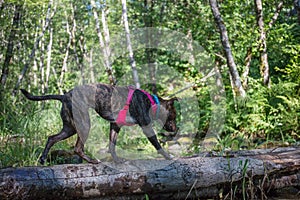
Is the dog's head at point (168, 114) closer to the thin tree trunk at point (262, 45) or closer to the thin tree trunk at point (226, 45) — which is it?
the thin tree trunk at point (226, 45)

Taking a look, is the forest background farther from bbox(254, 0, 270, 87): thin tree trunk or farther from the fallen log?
the fallen log

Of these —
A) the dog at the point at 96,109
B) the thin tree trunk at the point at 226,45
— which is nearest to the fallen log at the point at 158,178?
the dog at the point at 96,109

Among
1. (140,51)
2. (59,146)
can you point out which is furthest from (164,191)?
(140,51)

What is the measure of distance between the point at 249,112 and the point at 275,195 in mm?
4250

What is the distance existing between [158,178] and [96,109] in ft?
3.70

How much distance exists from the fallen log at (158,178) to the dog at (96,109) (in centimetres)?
37

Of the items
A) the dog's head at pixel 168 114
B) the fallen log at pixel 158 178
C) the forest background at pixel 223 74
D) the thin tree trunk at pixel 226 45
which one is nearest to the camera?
the fallen log at pixel 158 178

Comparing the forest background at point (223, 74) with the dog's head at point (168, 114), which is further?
the forest background at point (223, 74)

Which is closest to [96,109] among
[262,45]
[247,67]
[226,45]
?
[226,45]

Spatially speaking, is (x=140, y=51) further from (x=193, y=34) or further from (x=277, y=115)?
(x=277, y=115)

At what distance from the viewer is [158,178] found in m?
3.71

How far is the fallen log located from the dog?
1.23 ft

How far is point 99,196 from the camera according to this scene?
11.7 ft

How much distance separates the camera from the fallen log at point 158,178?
332 cm
